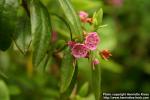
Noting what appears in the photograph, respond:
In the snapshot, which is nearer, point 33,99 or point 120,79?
point 33,99

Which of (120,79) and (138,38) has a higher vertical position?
(138,38)

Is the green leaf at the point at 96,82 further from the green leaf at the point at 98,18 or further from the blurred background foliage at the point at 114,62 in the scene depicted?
the blurred background foliage at the point at 114,62

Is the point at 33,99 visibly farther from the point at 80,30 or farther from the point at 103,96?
the point at 80,30

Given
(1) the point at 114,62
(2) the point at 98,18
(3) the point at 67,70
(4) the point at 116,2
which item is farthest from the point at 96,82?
(4) the point at 116,2

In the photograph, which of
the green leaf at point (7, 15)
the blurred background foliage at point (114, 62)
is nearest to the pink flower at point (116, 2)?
the blurred background foliage at point (114, 62)

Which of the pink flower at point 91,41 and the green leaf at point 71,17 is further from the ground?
the green leaf at point 71,17

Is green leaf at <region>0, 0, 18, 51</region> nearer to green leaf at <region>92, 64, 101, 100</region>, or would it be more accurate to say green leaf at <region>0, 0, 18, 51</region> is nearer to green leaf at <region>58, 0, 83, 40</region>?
green leaf at <region>58, 0, 83, 40</region>

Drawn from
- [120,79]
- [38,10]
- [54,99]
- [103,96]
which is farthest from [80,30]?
[120,79]
